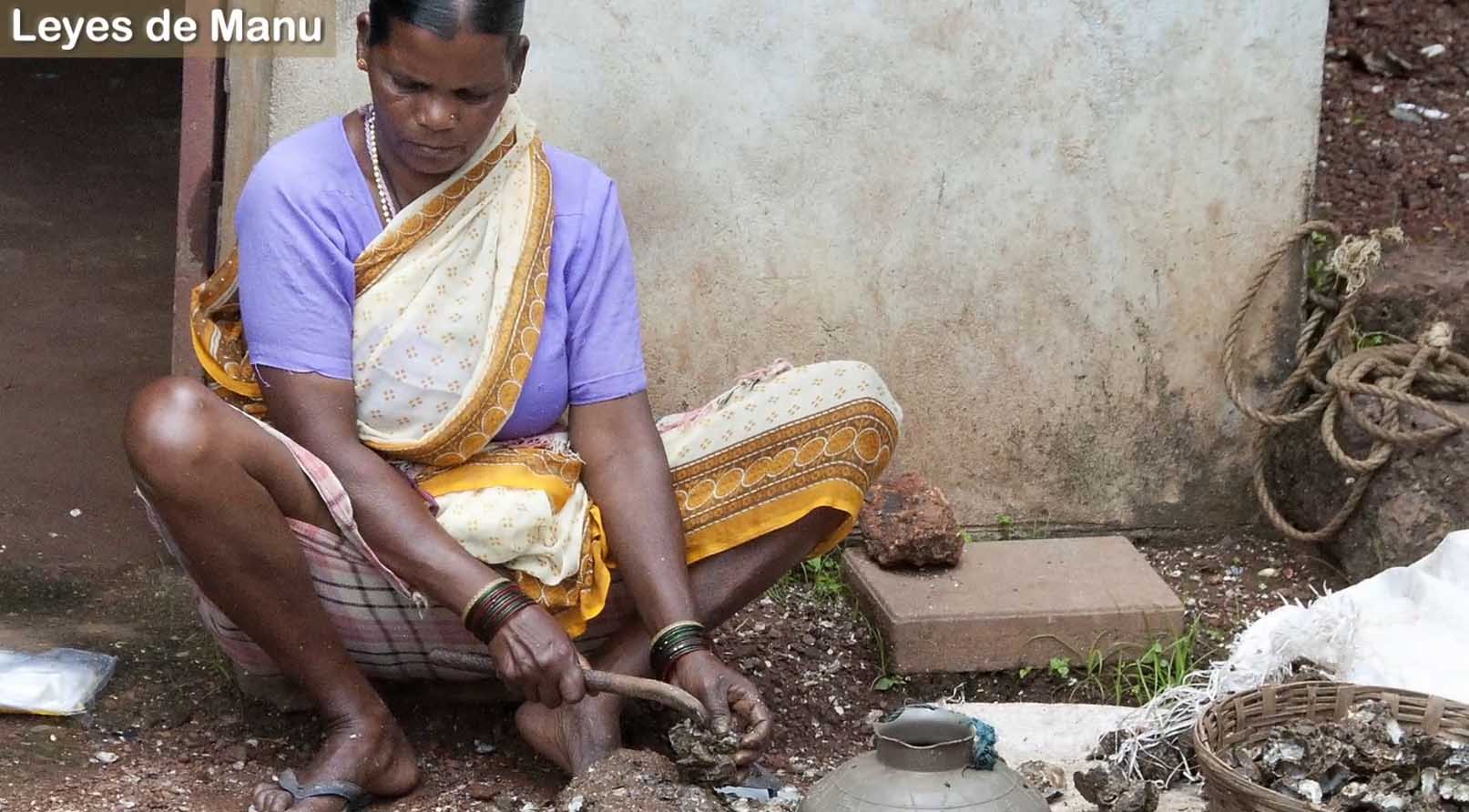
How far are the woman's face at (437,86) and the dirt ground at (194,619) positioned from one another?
3.58 ft

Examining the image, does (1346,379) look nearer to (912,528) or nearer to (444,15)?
(912,528)

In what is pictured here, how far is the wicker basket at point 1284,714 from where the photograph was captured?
249 cm

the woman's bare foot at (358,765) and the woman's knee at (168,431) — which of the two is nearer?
the woman's knee at (168,431)

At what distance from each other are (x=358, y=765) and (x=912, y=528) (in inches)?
52.1

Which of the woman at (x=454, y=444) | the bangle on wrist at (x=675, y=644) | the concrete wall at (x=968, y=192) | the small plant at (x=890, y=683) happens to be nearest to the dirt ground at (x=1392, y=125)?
the concrete wall at (x=968, y=192)

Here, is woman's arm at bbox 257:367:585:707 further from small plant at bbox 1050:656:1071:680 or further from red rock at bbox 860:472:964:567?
small plant at bbox 1050:656:1071:680

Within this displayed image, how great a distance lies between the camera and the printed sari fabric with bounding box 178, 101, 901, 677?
2789mm

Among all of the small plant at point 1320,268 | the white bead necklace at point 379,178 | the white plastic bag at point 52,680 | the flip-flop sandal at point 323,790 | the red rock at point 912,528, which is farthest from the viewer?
the small plant at point 1320,268

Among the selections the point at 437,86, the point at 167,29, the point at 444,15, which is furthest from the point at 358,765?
the point at 167,29

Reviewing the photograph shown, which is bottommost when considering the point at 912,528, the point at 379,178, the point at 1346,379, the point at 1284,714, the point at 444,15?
the point at 912,528

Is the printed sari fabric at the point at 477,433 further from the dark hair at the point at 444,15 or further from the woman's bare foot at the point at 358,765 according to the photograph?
the dark hair at the point at 444,15

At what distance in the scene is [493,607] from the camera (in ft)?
8.59

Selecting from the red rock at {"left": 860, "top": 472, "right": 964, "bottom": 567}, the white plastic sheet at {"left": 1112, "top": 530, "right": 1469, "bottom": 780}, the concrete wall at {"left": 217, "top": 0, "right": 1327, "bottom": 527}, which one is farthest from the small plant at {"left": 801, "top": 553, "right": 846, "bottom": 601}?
the white plastic sheet at {"left": 1112, "top": 530, "right": 1469, "bottom": 780}

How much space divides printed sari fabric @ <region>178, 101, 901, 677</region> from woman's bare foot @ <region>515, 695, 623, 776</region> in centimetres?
15
